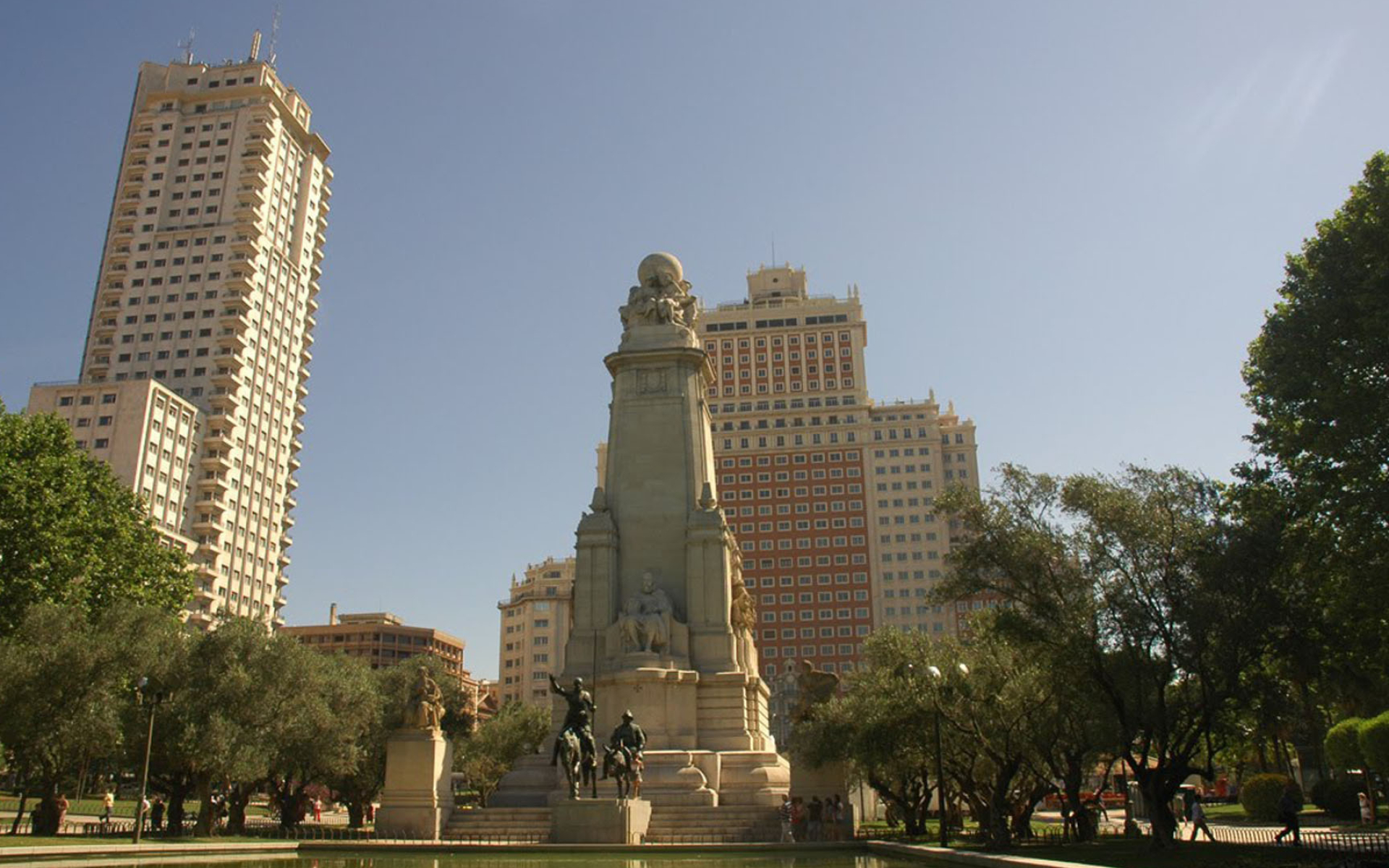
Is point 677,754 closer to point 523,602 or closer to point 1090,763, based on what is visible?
point 1090,763

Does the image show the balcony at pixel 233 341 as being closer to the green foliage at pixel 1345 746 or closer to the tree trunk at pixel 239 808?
the tree trunk at pixel 239 808

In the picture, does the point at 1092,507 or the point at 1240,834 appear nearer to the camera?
the point at 1092,507

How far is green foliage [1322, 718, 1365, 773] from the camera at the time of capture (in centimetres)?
3638

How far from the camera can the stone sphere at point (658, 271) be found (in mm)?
44094

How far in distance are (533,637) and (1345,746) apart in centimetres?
10452

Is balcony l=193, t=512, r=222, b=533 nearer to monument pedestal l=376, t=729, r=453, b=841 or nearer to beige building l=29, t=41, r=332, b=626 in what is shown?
beige building l=29, t=41, r=332, b=626

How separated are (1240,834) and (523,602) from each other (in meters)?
108

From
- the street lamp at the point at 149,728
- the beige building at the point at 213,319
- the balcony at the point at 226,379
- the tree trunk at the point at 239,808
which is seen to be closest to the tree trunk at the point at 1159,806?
the street lamp at the point at 149,728

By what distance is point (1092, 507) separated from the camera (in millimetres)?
25141

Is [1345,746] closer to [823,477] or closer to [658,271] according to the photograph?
[658,271]

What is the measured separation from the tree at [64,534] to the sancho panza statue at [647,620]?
18.2 metres

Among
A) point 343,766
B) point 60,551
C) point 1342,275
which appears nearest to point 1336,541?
point 1342,275

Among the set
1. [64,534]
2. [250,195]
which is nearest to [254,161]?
[250,195]

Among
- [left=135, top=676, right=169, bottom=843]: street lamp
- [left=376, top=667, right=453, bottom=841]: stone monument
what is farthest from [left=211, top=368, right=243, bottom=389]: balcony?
[left=376, top=667, right=453, bottom=841]: stone monument
